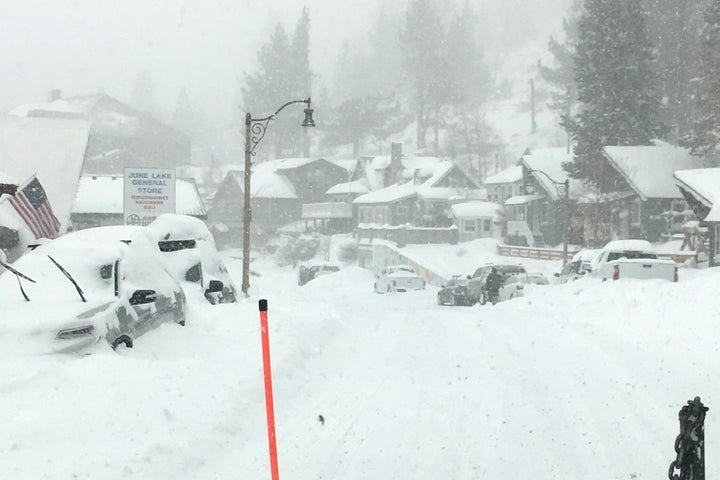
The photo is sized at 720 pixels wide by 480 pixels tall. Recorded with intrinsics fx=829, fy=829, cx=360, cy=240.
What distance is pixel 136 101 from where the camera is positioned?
17275cm

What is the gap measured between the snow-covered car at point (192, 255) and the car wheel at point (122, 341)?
23.0ft

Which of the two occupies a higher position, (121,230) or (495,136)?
(495,136)

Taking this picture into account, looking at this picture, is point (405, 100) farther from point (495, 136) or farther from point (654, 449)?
point (654, 449)

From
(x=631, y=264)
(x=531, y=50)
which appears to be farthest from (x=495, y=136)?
(x=631, y=264)

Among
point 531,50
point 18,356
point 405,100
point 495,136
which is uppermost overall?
point 531,50

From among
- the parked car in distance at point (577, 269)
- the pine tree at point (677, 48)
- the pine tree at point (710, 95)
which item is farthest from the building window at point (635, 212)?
the parked car in distance at point (577, 269)

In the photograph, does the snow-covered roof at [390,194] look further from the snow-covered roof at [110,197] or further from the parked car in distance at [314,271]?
the snow-covered roof at [110,197]

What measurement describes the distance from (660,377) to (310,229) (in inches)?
2750

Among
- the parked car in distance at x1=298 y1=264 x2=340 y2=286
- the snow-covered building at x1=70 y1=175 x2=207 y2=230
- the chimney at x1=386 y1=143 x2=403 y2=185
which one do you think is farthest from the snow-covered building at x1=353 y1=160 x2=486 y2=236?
the snow-covered building at x1=70 y1=175 x2=207 y2=230

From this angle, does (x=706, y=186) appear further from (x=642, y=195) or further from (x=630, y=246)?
(x=642, y=195)

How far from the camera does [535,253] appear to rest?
53.7m

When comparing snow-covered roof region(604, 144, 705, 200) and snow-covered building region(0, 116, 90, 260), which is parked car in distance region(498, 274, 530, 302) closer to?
snow-covered building region(0, 116, 90, 260)

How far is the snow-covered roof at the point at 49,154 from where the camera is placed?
32.2m

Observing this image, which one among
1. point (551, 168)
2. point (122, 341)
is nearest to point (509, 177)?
point (551, 168)
